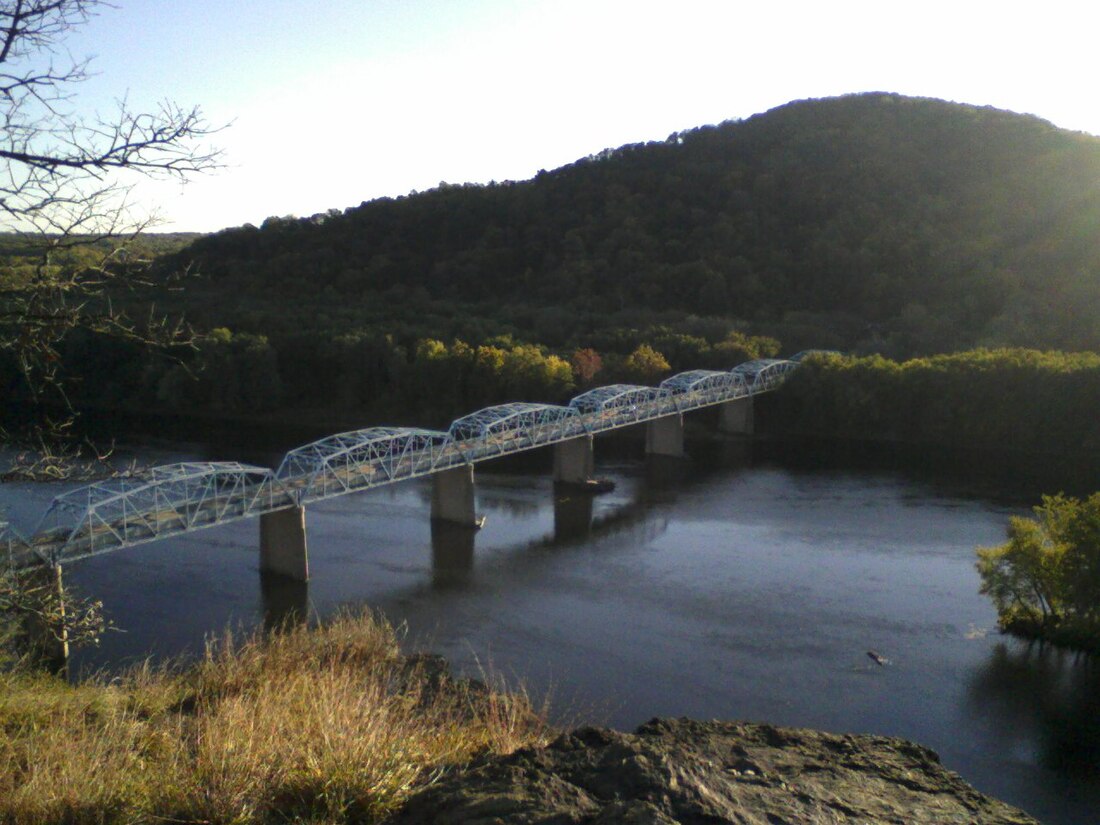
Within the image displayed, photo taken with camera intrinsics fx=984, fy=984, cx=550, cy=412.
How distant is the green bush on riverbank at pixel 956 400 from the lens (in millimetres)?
32656

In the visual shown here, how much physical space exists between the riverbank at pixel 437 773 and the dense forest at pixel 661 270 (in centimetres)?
3430

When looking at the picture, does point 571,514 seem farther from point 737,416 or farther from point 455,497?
point 737,416

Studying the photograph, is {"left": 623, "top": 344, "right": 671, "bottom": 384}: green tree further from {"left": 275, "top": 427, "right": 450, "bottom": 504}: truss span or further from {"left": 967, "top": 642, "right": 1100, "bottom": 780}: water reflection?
{"left": 967, "top": 642, "right": 1100, "bottom": 780}: water reflection

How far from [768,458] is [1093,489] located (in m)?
9.91

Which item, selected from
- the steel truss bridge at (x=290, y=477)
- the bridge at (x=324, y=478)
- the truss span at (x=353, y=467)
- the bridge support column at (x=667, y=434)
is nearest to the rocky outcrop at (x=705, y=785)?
the steel truss bridge at (x=290, y=477)

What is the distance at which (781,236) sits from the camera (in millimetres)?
57000

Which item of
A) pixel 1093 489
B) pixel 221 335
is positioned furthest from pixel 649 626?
pixel 221 335

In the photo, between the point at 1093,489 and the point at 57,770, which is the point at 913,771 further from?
the point at 1093,489

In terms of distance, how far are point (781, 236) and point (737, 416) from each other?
22134 millimetres

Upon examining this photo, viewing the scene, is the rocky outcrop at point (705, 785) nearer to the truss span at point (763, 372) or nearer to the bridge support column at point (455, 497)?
the bridge support column at point (455, 497)

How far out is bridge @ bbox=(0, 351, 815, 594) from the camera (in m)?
16.8

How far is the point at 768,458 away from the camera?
33500 millimetres

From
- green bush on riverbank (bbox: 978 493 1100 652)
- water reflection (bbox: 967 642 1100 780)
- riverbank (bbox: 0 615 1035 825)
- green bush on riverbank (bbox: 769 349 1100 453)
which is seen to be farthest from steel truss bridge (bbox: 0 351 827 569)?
green bush on riverbank (bbox: 978 493 1100 652)

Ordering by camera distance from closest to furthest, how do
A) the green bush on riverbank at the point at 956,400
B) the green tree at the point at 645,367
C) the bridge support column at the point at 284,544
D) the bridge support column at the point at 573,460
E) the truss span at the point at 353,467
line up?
the bridge support column at the point at 284,544
the truss span at the point at 353,467
the bridge support column at the point at 573,460
the green bush on riverbank at the point at 956,400
the green tree at the point at 645,367
